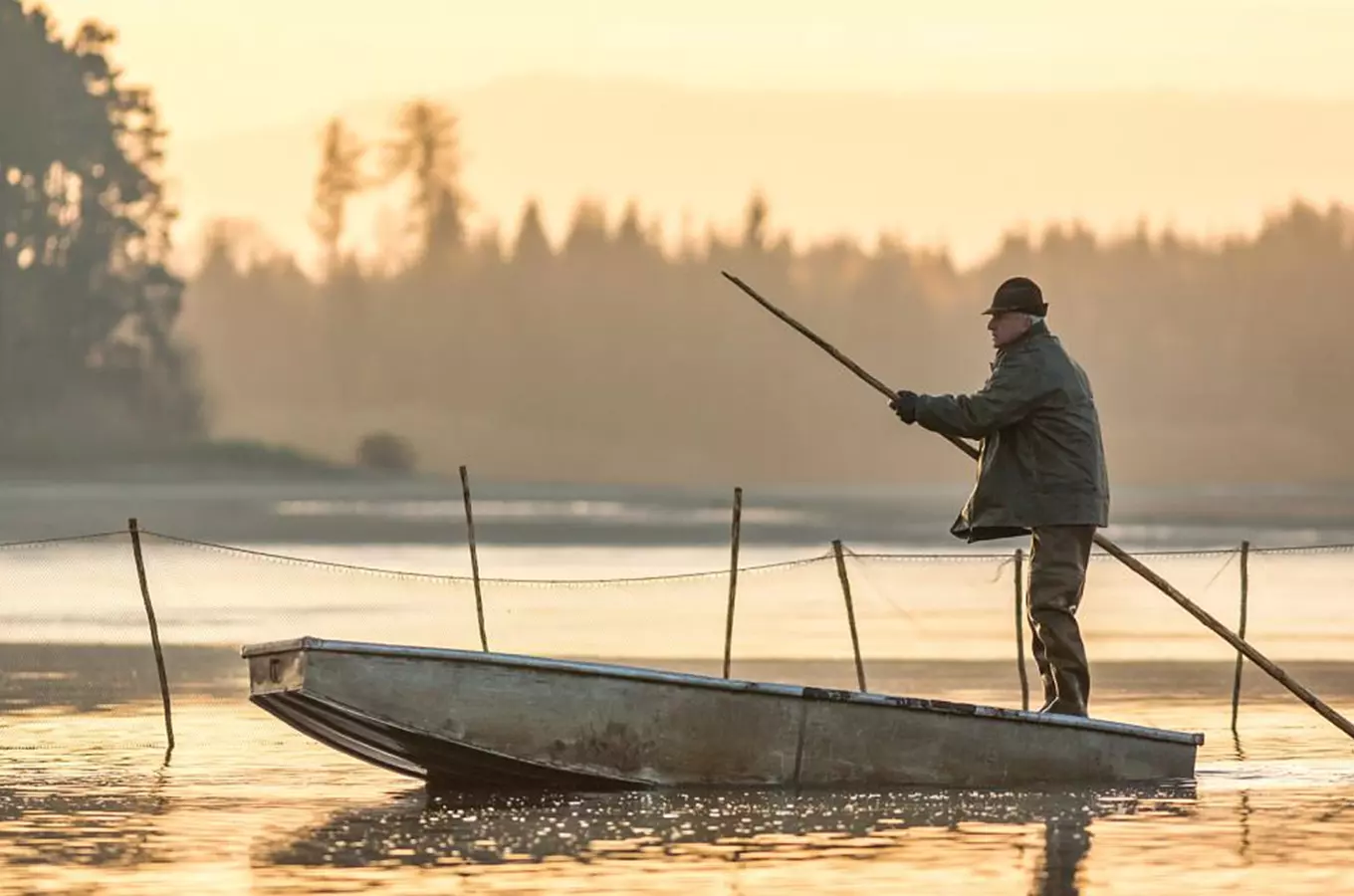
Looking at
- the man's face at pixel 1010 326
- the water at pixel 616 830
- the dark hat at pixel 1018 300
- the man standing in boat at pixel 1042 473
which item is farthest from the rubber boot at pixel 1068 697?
the dark hat at pixel 1018 300

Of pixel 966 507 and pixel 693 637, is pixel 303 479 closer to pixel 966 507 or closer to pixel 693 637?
pixel 693 637

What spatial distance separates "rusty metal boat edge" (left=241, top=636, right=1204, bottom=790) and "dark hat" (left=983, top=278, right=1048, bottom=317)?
2.08 m

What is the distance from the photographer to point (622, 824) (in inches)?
586

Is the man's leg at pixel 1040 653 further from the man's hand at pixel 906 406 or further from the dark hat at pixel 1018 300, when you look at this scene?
the dark hat at pixel 1018 300

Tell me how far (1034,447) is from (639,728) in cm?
253

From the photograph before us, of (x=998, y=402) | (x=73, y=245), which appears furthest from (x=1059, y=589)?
(x=73, y=245)

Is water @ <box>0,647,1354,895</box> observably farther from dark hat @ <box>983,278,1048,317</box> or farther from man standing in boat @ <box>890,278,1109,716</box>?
dark hat @ <box>983,278,1048,317</box>

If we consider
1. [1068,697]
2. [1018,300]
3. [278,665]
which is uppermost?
[1018,300]

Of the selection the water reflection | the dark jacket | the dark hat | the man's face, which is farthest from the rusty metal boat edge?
the dark hat

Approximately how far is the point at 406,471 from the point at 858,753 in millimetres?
119426

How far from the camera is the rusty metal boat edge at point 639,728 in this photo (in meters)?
15.5

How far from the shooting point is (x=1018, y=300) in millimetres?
16688

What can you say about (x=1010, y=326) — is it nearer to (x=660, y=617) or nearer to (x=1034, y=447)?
(x=1034, y=447)

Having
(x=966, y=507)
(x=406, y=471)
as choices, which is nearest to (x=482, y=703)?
(x=966, y=507)
